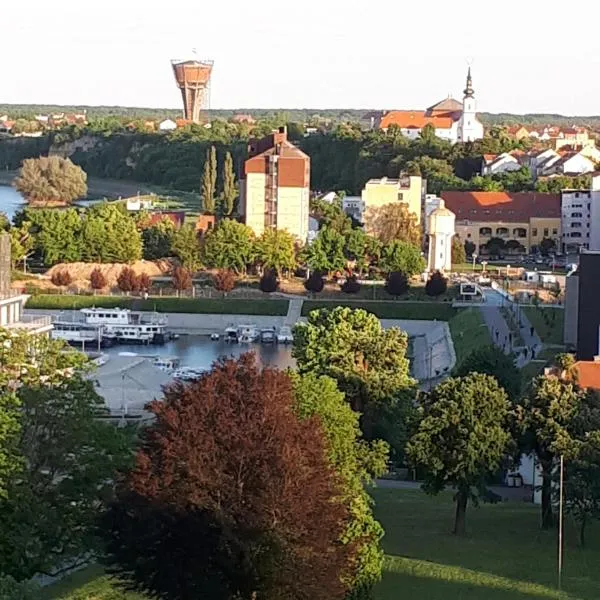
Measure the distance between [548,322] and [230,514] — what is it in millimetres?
14014

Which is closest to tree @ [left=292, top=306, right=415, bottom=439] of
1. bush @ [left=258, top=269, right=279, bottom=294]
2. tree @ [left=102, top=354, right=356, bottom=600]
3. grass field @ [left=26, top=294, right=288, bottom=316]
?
tree @ [left=102, top=354, right=356, bottom=600]

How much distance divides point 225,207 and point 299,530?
26.3 meters

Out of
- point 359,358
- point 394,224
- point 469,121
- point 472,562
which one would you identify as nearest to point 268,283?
point 394,224

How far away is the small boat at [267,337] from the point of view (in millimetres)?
24312

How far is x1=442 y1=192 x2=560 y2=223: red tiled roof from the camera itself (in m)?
32.9

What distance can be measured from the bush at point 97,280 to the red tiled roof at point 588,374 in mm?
15462

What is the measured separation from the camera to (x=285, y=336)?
79.9 feet

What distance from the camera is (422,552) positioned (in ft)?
32.7

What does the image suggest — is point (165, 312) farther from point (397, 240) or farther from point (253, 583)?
point (253, 583)

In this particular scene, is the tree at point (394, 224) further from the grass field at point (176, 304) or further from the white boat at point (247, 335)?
the white boat at point (247, 335)

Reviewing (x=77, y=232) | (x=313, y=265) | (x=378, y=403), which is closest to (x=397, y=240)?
(x=313, y=265)

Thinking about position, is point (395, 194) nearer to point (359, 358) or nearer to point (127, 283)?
point (127, 283)

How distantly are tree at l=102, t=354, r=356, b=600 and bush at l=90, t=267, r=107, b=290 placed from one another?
19242mm

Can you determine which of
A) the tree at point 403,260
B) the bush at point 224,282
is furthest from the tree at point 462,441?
the tree at point 403,260
